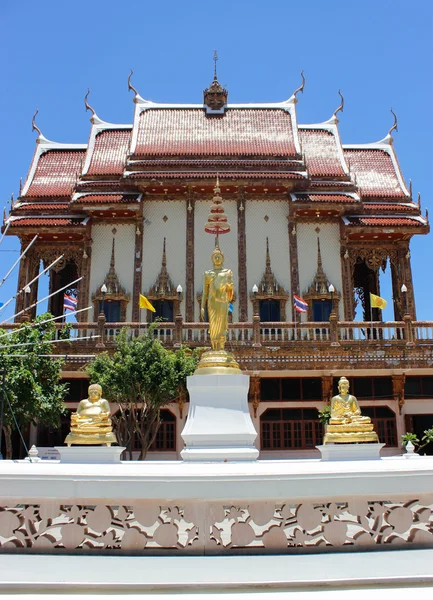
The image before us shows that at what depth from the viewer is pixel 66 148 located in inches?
1150

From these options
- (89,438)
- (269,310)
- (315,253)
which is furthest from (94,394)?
(315,253)

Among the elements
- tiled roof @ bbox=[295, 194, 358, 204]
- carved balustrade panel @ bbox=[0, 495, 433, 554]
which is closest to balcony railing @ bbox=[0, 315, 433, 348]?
tiled roof @ bbox=[295, 194, 358, 204]

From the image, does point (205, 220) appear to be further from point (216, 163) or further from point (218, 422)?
point (218, 422)

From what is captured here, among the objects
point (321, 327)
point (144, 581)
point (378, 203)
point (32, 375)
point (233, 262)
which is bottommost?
point (144, 581)

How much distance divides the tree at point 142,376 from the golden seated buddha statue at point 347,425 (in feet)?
29.5

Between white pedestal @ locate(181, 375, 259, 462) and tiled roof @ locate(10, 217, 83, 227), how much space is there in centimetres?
1753

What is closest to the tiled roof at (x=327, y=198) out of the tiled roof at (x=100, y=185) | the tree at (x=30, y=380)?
the tiled roof at (x=100, y=185)

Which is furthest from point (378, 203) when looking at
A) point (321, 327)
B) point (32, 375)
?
point (32, 375)

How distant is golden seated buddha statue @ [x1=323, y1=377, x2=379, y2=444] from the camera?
326 inches

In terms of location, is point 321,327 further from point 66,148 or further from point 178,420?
point 66,148

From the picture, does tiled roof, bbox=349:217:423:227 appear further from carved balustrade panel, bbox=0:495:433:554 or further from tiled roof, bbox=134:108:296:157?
carved balustrade panel, bbox=0:495:433:554

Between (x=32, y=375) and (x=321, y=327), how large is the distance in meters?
9.56

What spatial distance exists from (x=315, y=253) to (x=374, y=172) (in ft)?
20.9

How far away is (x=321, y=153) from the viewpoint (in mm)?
28062
